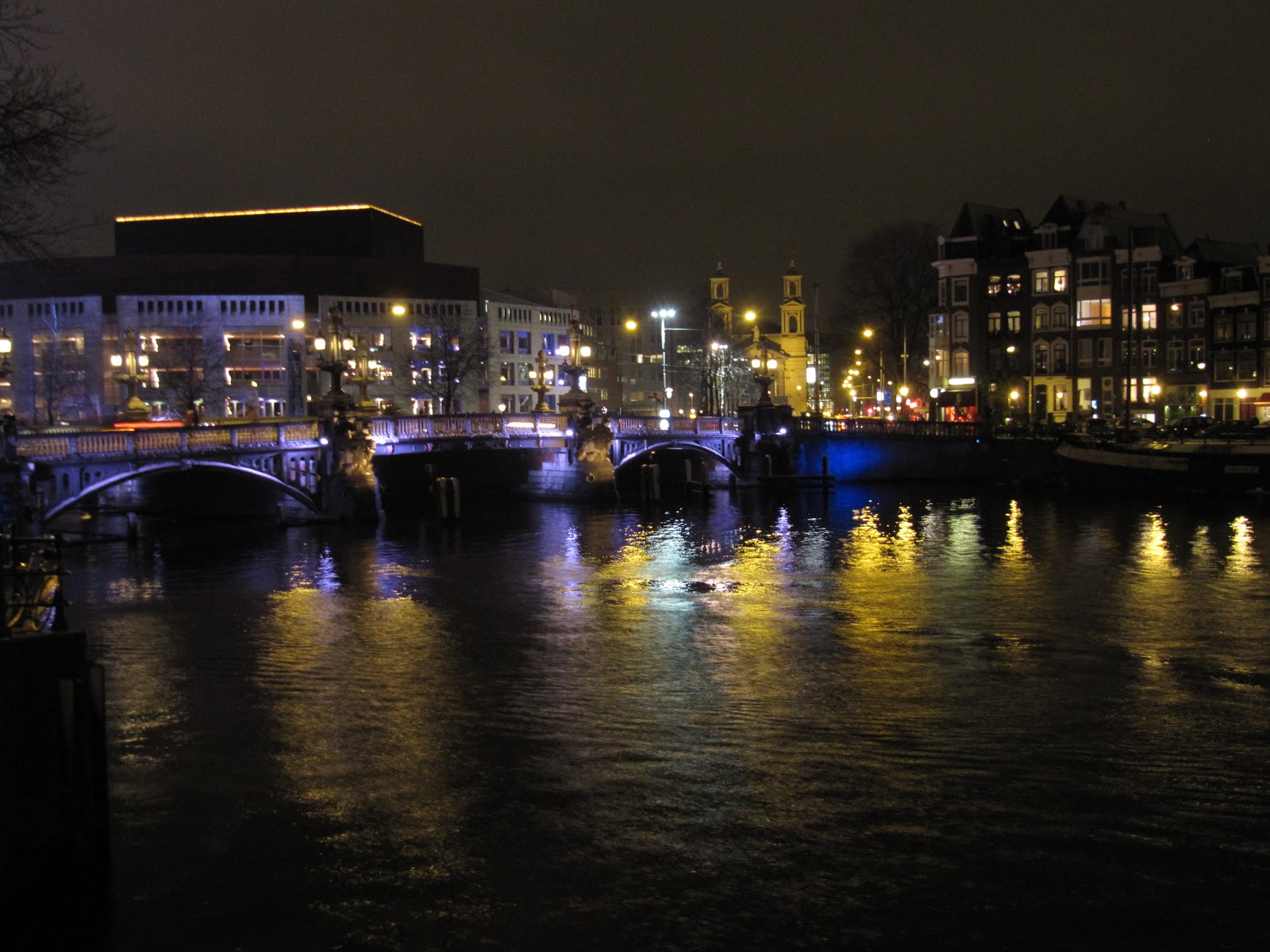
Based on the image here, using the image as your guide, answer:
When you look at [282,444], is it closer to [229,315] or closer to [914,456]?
[914,456]

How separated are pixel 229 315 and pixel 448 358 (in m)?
17.5

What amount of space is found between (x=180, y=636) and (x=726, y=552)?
17.9m

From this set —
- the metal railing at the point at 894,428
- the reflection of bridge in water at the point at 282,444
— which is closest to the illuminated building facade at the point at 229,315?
the reflection of bridge in water at the point at 282,444

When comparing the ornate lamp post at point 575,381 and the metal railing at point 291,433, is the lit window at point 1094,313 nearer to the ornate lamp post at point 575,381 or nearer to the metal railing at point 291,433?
the metal railing at point 291,433

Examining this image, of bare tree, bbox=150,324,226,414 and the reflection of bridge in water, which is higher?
bare tree, bbox=150,324,226,414

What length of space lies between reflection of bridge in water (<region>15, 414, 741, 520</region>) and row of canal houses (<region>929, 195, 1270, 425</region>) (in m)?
26.7

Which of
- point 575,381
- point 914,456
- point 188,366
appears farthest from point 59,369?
point 914,456

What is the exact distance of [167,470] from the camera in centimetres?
4212

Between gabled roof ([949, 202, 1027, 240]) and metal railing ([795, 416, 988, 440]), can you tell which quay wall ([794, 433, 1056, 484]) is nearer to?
metal railing ([795, 416, 988, 440])

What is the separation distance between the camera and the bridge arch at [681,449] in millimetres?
59531

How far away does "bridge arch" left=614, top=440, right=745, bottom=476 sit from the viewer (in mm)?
59531

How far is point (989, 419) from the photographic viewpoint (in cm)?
7031

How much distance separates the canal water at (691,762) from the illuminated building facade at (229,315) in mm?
58322

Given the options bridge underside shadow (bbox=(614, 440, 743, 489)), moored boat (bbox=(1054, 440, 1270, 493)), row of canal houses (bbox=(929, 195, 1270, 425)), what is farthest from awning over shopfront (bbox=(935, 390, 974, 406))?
bridge underside shadow (bbox=(614, 440, 743, 489))
